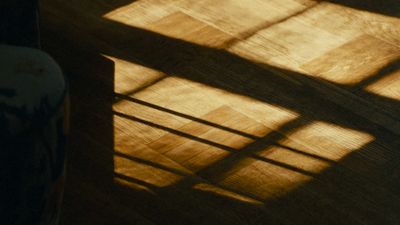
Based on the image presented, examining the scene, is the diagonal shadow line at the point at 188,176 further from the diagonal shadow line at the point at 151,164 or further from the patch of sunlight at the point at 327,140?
the patch of sunlight at the point at 327,140

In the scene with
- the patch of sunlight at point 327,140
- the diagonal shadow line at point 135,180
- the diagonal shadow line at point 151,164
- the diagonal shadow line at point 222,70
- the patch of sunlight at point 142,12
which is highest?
the patch of sunlight at point 142,12

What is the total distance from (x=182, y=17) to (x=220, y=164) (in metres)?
0.67

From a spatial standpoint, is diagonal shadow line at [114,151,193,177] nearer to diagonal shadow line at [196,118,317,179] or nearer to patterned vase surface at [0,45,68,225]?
diagonal shadow line at [196,118,317,179]

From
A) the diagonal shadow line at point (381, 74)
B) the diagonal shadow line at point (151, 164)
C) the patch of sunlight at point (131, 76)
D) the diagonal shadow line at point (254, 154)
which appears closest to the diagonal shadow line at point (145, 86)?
the patch of sunlight at point (131, 76)

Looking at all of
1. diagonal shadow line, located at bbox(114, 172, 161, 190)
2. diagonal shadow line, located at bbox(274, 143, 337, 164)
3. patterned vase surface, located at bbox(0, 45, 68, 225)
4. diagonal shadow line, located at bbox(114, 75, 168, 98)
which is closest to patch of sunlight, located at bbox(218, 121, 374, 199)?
diagonal shadow line, located at bbox(274, 143, 337, 164)

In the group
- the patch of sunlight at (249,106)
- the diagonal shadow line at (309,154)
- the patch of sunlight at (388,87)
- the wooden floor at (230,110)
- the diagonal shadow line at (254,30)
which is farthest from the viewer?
the diagonal shadow line at (254,30)

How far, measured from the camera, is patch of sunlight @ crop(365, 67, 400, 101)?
7.11 ft

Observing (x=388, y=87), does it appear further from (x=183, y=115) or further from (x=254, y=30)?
(x=183, y=115)

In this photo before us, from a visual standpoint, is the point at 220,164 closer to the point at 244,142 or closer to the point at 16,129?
the point at 244,142

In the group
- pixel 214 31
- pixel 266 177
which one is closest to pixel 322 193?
pixel 266 177

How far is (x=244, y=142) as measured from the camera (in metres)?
1.97

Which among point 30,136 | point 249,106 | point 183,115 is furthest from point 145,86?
point 30,136

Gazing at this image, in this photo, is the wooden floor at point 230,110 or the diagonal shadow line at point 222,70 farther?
the diagonal shadow line at point 222,70

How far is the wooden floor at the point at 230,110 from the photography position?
1802mm
